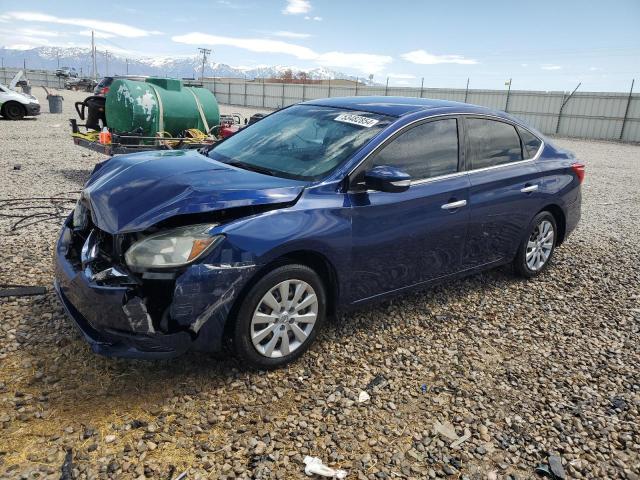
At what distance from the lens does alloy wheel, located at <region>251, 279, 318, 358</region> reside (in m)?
3.03

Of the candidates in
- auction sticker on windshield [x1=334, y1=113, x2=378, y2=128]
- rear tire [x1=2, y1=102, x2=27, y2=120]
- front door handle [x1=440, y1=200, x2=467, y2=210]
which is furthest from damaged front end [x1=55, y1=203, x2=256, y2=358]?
rear tire [x1=2, y1=102, x2=27, y2=120]

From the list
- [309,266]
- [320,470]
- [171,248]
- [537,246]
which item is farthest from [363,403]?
[537,246]

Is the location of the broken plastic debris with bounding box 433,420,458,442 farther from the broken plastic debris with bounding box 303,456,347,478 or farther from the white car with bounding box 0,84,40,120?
the white car with bounding box 0,84,40,120

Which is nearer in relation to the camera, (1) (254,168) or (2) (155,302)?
(2) (155,302)

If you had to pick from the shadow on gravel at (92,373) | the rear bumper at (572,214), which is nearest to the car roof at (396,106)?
the rear bumper at (572,214)

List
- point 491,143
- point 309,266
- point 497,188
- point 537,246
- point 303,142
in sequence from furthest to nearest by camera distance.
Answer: point 537,246 < point 491,143 < point 497,188 < point 303,142 < point 309,266

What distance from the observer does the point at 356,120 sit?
12.5ft

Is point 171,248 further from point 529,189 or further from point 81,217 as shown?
point 529,189

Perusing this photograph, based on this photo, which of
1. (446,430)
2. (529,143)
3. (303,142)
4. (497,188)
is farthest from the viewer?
(529,143)

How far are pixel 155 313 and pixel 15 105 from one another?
20.1 metres

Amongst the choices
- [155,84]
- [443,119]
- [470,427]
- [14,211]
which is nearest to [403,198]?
[443,119]

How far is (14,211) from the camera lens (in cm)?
633

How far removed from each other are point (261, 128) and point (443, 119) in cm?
150

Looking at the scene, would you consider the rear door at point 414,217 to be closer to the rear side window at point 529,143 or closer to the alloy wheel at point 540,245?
the rear side window at point 529,143
